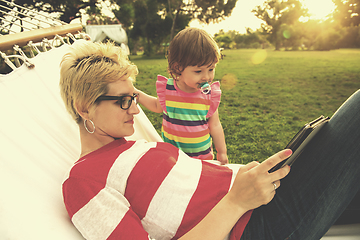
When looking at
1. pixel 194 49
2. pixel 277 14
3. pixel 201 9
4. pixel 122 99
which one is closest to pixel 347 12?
pixel 194 49

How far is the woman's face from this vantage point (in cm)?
128

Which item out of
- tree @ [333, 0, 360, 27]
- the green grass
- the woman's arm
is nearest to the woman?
the woman's arm

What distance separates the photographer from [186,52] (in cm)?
187

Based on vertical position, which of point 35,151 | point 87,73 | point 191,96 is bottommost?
point 35,151

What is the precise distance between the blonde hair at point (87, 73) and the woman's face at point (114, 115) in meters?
0.04

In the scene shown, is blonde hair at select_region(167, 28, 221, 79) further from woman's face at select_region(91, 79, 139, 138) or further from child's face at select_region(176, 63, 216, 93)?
woman's face at select_region(91, 79, 139, 138)

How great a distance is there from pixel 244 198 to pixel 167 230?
0.45 meters

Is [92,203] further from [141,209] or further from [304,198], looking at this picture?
[304,198]

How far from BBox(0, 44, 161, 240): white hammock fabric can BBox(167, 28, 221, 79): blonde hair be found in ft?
2.74

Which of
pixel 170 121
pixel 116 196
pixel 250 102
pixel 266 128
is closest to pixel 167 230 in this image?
pixel 116 196

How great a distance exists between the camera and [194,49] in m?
1.84

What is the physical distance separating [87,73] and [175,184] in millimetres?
821

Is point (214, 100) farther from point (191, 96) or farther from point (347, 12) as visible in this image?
point (347, 12)

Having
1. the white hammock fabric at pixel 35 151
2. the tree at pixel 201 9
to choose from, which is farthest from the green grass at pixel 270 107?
the tree at pixel 201 9
